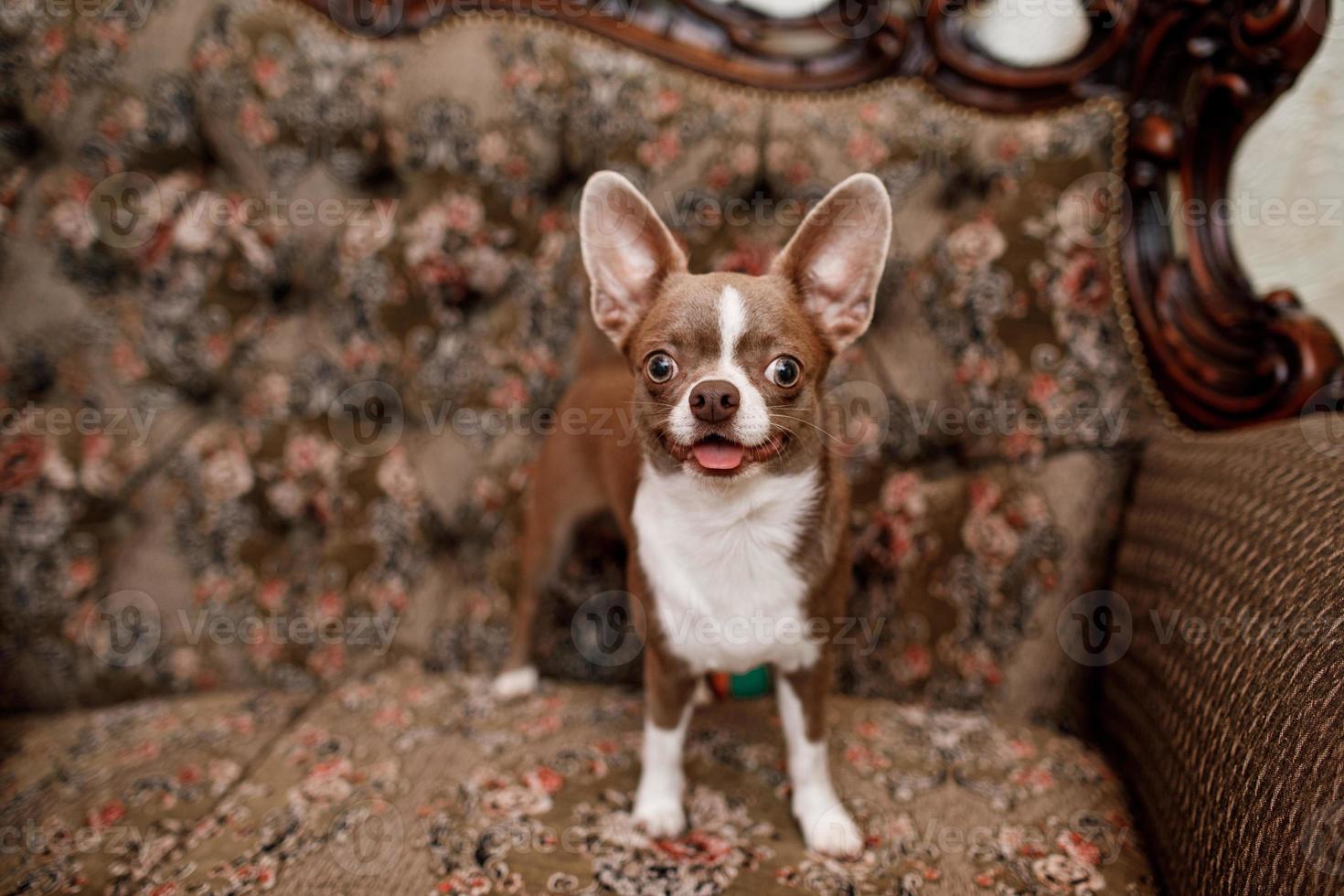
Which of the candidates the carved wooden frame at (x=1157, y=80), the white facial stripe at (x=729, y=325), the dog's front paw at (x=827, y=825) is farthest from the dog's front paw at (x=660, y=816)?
the carved wooden frame at (x=1157, y=80)

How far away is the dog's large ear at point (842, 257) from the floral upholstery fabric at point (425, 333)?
41cm

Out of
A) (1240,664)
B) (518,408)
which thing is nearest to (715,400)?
(1240,664)

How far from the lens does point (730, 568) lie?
0.96 metres

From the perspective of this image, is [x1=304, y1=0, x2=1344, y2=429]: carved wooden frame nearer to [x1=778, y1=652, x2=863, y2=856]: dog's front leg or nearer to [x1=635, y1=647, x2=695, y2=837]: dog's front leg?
[x1=778, y1=652, x2=863, y2=856]: dog's front leg

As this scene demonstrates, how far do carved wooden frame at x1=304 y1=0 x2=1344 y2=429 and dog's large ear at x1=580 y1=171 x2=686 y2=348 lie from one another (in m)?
0.66

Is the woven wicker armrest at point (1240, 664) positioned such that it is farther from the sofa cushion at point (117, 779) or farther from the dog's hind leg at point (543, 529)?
the sofa cushion at point (117, 779)

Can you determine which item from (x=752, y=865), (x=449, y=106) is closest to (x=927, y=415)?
(x=752, y=865)

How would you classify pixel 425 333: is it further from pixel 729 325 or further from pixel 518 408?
pixel 729 325

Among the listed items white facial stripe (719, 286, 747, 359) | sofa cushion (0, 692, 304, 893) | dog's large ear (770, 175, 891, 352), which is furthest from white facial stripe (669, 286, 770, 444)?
sofa cushion (0, 692, 304, 893)

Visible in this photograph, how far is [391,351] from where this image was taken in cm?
147

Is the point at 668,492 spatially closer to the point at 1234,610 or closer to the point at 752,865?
the point at 752,865

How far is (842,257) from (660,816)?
76cm

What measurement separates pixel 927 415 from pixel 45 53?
172cm

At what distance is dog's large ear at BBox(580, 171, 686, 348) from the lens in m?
0.90
